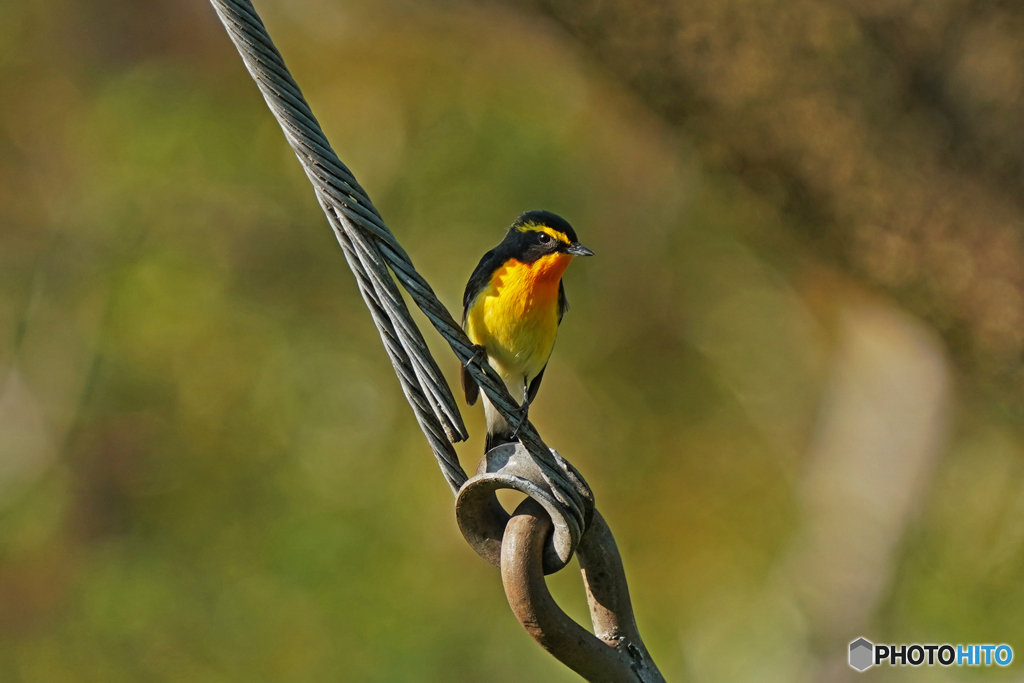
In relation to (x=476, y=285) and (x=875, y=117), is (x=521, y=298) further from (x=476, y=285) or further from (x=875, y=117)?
(x=875, y=117)

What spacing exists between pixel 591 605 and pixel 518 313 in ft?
4.57

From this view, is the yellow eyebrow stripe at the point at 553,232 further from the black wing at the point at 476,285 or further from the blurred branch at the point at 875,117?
the blurred branch at the point at 875,117

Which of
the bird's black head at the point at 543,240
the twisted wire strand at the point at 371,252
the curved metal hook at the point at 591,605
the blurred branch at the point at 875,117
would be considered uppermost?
the blurred branch at the point at 875,117

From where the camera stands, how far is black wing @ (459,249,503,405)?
3.20 meters

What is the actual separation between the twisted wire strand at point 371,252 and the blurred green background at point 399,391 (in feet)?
19.0

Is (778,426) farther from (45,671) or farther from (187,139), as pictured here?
(45,671)

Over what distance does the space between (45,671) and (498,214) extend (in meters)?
6.43

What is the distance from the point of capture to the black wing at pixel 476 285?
10.5 ft

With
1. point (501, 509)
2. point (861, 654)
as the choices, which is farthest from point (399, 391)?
point (501, 509)

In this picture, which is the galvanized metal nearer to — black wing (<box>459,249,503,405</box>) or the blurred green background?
black wing (<box>459,249,503,405</box>)

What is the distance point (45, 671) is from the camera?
360 inches

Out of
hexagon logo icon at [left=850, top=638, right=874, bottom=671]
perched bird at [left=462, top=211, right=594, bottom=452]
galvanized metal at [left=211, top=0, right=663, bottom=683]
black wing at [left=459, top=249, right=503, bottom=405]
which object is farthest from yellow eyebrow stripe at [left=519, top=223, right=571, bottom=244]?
hexagon logo icon at [left=850, top=638, right=874, bottom=671]

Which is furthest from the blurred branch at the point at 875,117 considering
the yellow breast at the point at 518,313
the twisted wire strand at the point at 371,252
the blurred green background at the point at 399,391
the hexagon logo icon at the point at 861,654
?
the twisted wire strand at the point at 371,252

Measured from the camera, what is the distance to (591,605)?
1.80 metres
